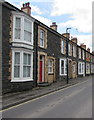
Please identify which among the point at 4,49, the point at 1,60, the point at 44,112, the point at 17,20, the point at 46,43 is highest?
the point at 17,20

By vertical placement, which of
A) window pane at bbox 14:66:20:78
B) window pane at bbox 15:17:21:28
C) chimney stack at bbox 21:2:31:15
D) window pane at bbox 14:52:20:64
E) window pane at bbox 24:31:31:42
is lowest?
window pane at bbox 14:66:20:78

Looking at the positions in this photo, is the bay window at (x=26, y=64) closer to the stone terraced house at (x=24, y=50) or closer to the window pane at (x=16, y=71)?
the stone terraced house at (x=24, y=50)

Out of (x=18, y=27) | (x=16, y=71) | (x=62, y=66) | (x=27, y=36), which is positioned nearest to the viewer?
(x=16, y=71)

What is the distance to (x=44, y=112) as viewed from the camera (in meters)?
7.28

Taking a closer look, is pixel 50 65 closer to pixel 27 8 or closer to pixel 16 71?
pixel 27 8

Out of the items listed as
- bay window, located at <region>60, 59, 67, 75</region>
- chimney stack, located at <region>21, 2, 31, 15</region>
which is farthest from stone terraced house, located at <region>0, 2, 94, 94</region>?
bay window, located at <region>60, 59, 67, 75</region>

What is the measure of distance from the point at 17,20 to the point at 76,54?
2058 centimetres

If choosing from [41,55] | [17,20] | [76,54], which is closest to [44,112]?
[17,20]

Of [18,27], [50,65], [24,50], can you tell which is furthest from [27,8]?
[50,65]

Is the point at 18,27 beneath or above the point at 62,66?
above

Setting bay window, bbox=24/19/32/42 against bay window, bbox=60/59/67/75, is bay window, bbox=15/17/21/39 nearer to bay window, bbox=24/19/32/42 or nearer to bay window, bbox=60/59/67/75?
bay window, bbox=24/19/32/42

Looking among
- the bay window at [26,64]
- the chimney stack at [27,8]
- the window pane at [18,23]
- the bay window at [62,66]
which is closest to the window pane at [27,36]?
the window pane at [18,23]

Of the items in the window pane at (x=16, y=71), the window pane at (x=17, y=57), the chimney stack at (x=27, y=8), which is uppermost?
the chimney stack at (x=27, y=8)

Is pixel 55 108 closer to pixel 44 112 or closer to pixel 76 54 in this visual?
pixel 44 112
